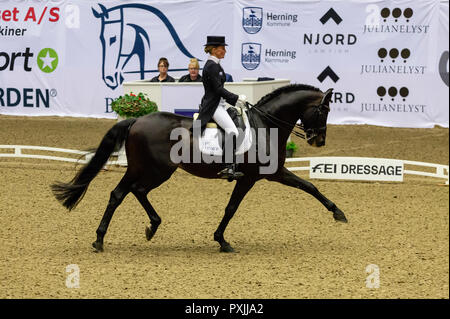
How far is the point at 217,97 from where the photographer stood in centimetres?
830

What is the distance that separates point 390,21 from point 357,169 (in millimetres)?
6558

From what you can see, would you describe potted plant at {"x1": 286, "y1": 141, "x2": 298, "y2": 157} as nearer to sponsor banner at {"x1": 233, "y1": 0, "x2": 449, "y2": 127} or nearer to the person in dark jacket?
sponsor banner at {"x1": 233, "y1": 0, "x2": 449, "y2": 127}

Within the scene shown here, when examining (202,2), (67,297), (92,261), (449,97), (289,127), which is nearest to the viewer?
(67,297)

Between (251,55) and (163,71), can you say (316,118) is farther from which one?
(251,55)

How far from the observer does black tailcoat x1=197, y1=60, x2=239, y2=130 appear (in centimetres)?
820

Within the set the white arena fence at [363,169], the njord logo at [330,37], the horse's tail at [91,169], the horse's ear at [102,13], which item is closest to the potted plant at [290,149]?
the white arena fence at [363,169]

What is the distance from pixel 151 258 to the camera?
7.98 meters

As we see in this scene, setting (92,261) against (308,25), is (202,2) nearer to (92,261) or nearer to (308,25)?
(308,25)

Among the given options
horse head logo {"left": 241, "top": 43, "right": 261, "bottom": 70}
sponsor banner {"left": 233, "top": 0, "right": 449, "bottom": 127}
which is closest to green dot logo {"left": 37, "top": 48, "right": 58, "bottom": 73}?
sponsor banner {"left": 233, "top": 0, "right": 449, "bottom": 127}

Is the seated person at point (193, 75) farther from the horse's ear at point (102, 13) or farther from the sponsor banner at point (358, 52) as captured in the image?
the horse's ear at point (102, 13)

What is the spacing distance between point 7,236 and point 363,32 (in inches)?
436

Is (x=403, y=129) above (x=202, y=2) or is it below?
below

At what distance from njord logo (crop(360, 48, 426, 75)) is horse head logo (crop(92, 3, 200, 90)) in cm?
428

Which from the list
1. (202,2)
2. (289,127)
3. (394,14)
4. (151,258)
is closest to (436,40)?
(394,14)
